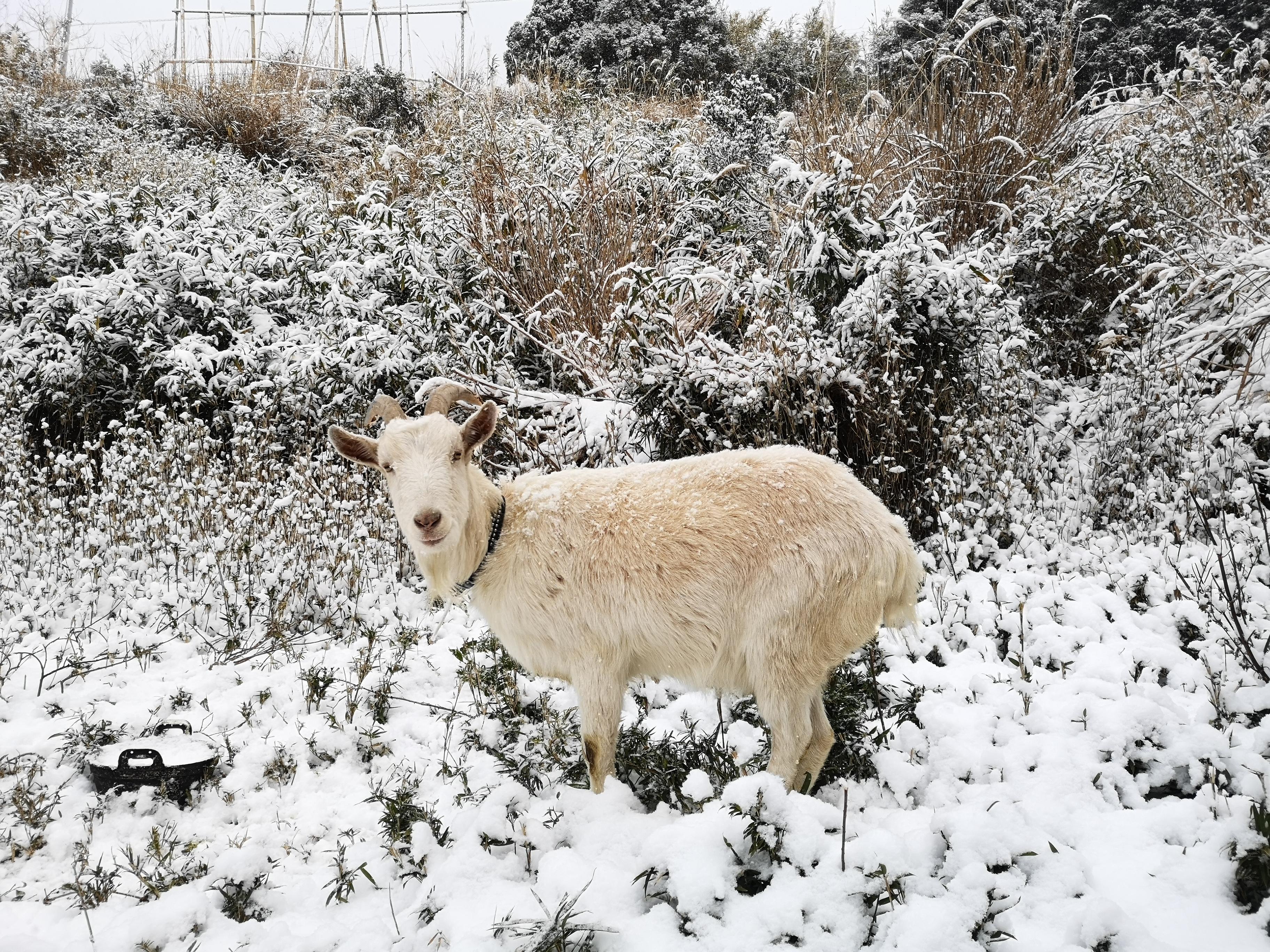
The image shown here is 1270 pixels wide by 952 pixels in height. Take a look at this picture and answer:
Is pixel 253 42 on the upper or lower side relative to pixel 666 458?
upper

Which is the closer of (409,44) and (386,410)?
(386,410)

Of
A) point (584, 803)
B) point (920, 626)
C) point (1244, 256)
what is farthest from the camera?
point (920, 626)

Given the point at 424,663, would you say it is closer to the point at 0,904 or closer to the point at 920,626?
the point at 0,904

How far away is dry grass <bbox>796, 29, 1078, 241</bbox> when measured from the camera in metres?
7.07

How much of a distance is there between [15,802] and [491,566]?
6.42 ft

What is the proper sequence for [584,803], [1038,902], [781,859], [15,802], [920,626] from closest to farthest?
1. [1038,902]
2. [781,859]
3. [584,803]
4. [15,802]
5. [920,626]

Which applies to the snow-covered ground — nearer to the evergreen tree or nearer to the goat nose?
the goat nose

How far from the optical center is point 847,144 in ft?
23.9

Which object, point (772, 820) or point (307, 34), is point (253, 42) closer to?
point (307, 34)

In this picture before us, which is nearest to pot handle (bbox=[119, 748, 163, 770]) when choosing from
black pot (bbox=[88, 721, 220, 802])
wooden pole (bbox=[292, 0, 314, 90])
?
black pot (bbox=[88, 721, 220, 802])

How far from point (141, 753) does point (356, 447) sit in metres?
1.56

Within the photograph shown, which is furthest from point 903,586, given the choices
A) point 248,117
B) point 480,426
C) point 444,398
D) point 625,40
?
point 625,40

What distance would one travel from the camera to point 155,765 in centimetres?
298

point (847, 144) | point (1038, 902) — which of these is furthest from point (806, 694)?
point (847, 144)
